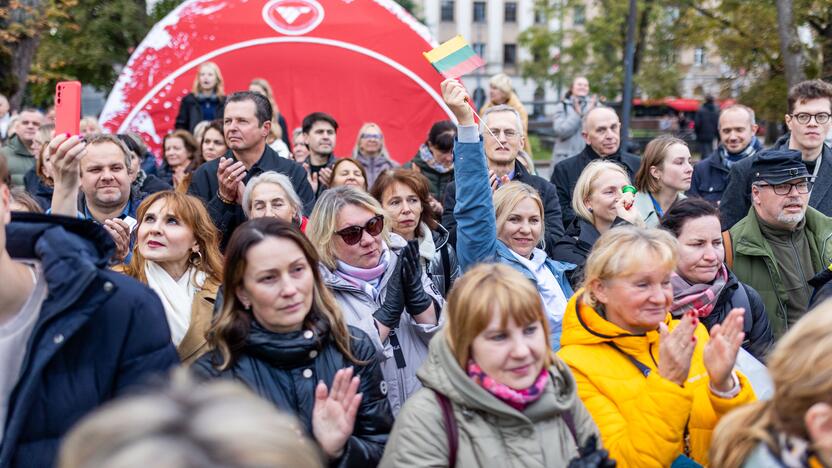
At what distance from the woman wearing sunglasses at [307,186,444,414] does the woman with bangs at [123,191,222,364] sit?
21.4 inches

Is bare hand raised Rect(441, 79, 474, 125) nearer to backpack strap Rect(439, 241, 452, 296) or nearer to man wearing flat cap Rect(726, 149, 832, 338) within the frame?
backpack strap Rect(439, 241, 452, 296)

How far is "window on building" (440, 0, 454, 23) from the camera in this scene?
227ft

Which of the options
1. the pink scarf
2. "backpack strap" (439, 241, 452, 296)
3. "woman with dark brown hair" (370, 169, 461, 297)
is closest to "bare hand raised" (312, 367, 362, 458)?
the pink scarf

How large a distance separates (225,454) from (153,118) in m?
11.7

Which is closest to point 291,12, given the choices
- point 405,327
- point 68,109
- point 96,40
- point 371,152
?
point 371,152

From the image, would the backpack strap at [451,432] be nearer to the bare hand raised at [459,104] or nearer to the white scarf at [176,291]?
the white scarf at [176,291]

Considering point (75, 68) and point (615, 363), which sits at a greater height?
point (75, 68)

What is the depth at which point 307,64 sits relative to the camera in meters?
12.8

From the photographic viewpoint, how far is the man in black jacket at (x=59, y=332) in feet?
8.62

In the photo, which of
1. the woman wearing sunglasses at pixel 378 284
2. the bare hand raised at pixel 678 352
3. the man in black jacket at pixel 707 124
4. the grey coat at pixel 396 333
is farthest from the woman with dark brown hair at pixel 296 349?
the man in black jacket at pixel 707 124

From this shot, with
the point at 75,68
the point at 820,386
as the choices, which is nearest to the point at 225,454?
the point at 820,386

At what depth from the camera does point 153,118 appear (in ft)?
41.3

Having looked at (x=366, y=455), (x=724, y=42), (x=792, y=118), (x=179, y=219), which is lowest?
(x=366, y=455)

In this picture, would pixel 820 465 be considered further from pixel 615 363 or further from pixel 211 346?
pixel 211 346
